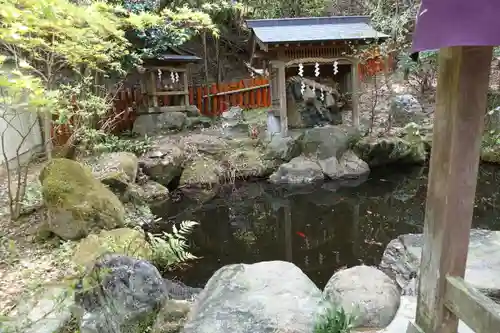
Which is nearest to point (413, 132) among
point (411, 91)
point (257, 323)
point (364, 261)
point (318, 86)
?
point (318, 86)

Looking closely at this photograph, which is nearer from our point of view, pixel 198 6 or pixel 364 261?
pixel 364 261

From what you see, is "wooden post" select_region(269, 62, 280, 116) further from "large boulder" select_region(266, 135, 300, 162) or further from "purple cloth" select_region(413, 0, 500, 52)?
"purple cloth" select_region(413, 0, 500, 52)

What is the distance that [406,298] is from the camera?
340cm

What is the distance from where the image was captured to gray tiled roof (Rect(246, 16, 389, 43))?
9.72 m

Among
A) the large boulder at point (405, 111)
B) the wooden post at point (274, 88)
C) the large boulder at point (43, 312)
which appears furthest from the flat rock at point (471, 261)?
the large boulder at point (405, 111)

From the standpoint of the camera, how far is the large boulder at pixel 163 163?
28.9 feet

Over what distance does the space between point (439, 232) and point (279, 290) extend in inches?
68.1

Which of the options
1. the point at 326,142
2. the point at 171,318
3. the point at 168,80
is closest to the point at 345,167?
the point at 326,142

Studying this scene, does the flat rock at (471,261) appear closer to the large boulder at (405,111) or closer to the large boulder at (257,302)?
the large boulder at (257,302)

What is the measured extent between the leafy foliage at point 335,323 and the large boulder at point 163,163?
254 inches

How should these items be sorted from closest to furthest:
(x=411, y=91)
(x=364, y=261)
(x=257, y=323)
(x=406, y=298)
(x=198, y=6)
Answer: (x=257, y=323) → (x=406, y=298) → (x=364, y=261) → (x=198, y=6) → (x=411, y=91)

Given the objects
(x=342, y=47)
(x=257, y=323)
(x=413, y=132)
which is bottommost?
(x=257, y=323)

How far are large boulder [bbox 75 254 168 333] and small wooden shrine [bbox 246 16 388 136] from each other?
24.3ft

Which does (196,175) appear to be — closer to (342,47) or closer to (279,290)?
(342,47)
